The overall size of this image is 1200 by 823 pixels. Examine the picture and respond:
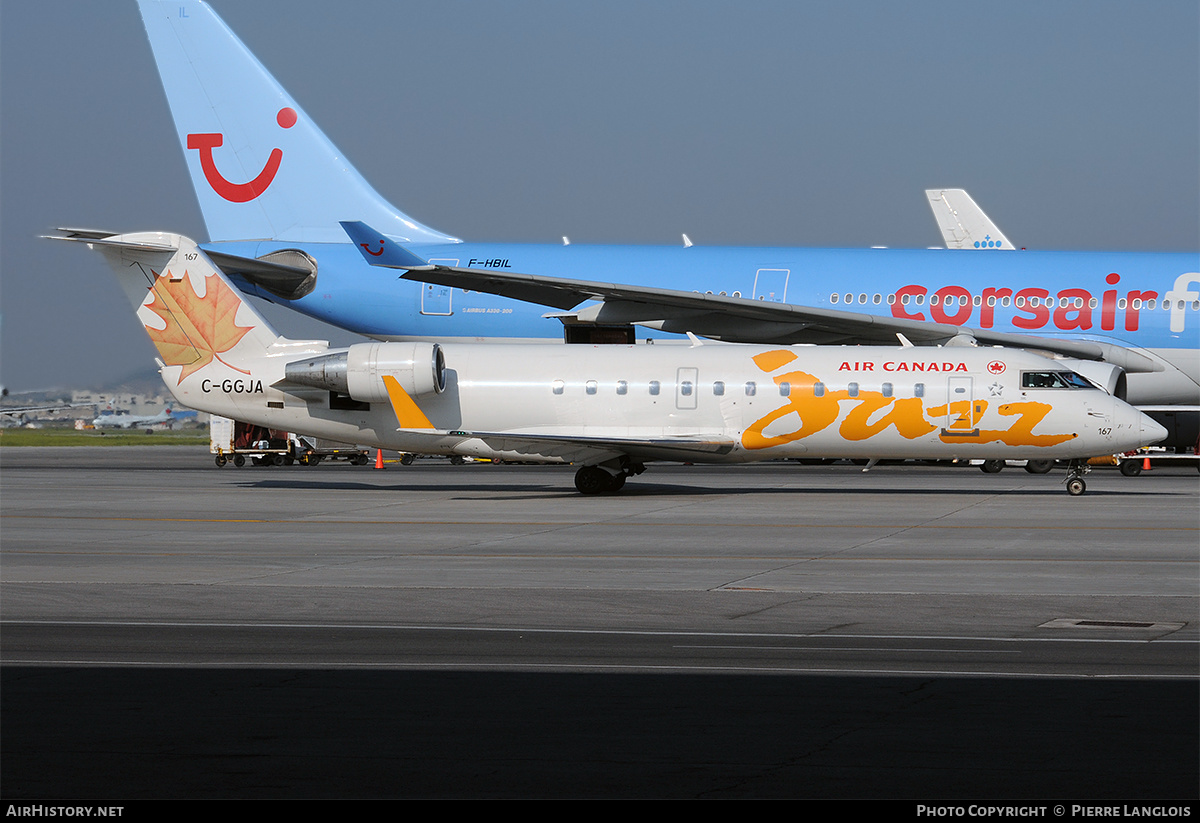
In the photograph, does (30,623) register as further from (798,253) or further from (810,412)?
(798,253)

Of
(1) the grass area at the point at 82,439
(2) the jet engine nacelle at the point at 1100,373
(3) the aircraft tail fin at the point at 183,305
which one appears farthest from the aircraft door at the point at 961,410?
(1) the grass area at the point at 82,439

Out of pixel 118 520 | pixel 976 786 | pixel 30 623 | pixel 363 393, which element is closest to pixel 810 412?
pixel 363 393

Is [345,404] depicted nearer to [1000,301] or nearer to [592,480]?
[592,480]

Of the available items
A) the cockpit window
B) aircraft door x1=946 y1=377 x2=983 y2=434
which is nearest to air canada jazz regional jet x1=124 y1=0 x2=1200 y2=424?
the cockpit window

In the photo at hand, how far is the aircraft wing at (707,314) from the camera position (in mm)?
36969

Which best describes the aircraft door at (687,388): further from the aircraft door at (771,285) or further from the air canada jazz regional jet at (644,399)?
the aircraft door at (771,285)

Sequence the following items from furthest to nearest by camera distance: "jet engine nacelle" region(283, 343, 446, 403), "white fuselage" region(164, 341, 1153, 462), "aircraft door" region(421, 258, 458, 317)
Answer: "aircraft door" region(421, 258, 458, 317)
"jet engine nacelle" region(283, 343, 446, 403)
"white fuselage" region(164, 341, 1153, 462)

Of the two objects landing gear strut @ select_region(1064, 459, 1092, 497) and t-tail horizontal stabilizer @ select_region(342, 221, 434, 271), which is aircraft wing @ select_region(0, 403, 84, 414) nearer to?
t-tail horizontal stabilizer @ select_region(342, 221, 434, 271)

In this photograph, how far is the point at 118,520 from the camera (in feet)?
84.8

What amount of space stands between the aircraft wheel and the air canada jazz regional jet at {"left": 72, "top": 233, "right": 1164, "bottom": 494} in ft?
0.11

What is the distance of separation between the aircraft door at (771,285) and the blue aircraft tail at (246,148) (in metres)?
10.8

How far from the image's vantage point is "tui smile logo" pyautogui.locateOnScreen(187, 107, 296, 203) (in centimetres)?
4372

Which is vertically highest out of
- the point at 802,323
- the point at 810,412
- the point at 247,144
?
the point at 247,144

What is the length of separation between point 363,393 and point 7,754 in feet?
75.4
